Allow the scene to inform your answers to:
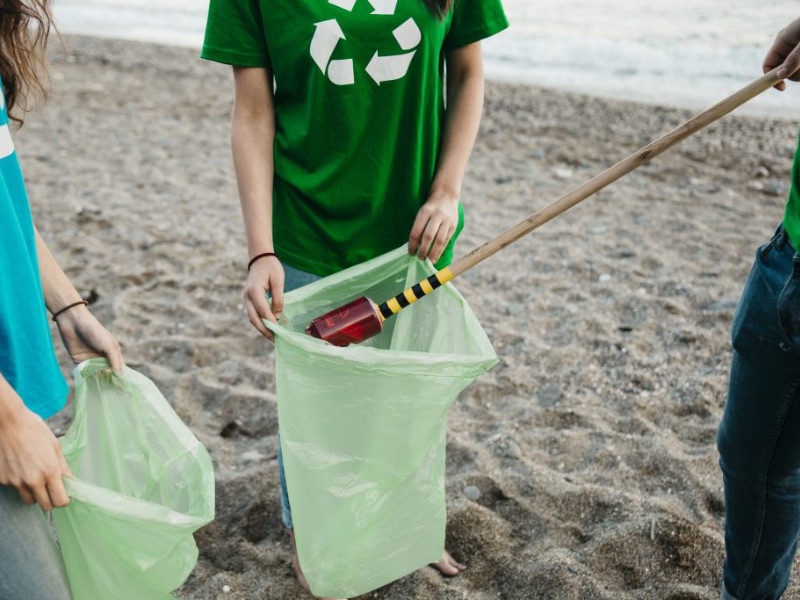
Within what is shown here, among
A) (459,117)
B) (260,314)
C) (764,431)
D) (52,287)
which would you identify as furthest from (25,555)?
(764,431)

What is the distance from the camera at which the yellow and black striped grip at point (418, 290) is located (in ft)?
5.57

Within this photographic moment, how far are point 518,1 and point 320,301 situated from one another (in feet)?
45.6

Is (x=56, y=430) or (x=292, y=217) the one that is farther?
(x=56, y=430)

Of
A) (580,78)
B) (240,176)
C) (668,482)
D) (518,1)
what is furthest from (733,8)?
(240,176)

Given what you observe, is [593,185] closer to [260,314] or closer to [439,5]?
[439,5]

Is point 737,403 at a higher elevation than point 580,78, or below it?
higher

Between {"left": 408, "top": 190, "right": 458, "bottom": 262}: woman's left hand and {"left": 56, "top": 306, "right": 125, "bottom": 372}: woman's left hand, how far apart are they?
68 centimetres

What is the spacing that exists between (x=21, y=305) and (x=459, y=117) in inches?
39.9

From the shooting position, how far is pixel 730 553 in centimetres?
171

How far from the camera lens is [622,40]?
10422mm

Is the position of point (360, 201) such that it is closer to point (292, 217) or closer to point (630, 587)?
point (292, 217)

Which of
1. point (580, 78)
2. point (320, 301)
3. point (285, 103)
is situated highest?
point (285, 103)

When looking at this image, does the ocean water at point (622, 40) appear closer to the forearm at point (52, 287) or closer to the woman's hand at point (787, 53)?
the woman's hand at point (787, 53)

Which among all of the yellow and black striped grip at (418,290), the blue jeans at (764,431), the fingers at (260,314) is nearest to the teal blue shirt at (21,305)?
the fingers at (260,314)
